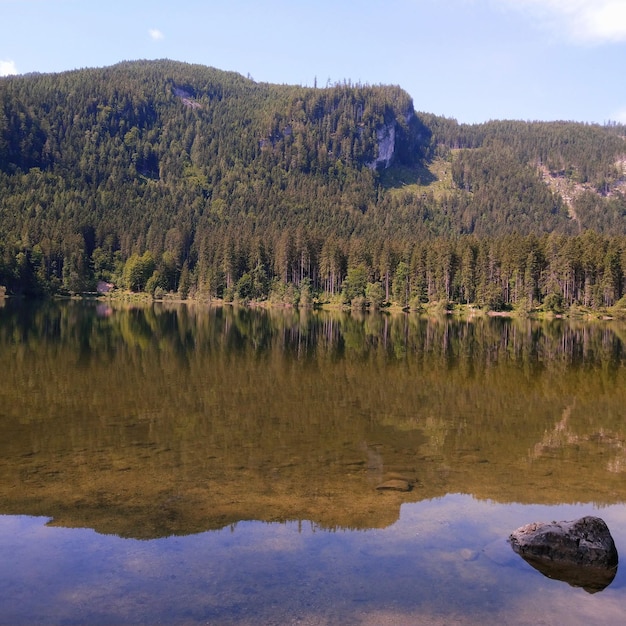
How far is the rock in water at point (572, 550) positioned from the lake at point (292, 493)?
42 cm

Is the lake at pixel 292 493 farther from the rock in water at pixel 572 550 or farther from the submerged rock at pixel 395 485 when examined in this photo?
the rock in water at pixel 572 550

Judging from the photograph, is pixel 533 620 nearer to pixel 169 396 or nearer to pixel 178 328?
pixel 169 396

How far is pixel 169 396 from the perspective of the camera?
96.7 feet

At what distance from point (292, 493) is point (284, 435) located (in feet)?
20.4

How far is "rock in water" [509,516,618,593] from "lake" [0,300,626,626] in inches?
16.4

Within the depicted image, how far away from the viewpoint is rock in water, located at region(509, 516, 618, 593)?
12.6m

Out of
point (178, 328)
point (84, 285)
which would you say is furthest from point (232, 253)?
point (178, 328)

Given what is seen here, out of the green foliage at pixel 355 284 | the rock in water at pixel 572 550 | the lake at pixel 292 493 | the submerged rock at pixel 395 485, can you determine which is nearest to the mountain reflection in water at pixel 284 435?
the lake at pixel 292 493

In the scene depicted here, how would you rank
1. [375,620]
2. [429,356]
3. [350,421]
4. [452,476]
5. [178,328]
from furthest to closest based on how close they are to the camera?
[178,328] → [429,356] → [350,421] → [452,476] → [375,620]

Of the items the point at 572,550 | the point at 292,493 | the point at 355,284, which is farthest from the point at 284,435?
the point at 355,284

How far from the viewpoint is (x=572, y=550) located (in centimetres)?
1302

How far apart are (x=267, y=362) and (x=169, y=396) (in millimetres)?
14340

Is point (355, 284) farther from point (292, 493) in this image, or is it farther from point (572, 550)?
point (572, 550)

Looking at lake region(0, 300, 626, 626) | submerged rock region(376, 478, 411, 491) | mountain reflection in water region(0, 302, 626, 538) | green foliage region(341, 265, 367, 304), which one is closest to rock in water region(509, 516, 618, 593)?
lake region(0, 300, 626, 626)
